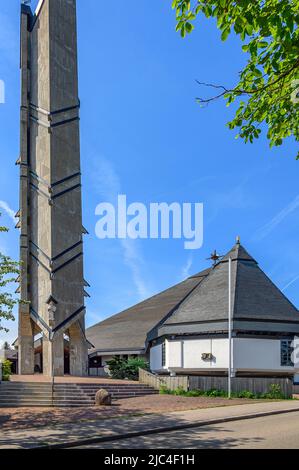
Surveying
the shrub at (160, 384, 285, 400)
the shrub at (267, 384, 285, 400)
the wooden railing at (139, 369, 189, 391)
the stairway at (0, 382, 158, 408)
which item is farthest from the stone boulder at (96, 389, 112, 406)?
the shrub at (267, 384, 285, 400)

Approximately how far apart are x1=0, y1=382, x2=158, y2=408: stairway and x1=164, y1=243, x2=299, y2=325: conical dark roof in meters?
11.5

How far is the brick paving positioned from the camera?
1864 cm

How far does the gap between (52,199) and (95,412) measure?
25.6 meters

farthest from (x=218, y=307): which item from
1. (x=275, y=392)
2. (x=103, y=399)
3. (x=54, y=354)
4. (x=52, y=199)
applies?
(x=103, y=399)

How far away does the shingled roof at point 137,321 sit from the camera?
49.3 m

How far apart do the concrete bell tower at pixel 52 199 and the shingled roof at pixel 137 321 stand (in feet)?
17.5

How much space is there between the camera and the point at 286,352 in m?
38.9

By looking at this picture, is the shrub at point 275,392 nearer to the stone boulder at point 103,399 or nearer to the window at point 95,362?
the stone boulder at point 103,399

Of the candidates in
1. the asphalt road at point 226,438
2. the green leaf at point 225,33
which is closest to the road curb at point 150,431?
the asphalt road at point 226,438

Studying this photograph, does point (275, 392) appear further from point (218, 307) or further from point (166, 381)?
point (218, 307)

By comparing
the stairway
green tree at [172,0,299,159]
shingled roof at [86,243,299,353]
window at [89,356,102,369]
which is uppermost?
green tree at [172,0,299,159]

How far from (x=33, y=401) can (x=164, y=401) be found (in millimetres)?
6757

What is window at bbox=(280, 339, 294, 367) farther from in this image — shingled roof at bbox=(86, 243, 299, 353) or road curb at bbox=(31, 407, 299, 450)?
road curb at bbox=(31, 407, 299, 450)

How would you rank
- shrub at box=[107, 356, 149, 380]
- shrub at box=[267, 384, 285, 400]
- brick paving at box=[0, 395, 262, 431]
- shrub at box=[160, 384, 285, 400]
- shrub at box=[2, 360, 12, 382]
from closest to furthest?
brick paving at box=[0, 395, 262, 431], shrub at box=[2, 360, 12, 382], shrub at box=[160, 384, 285, 400], shrub at box=[267, 384, 285, 400], shrub at box=[107, 356, 149, 380]
